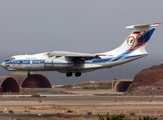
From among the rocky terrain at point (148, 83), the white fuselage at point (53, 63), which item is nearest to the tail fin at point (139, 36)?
the white fuselage at point (53, 63)

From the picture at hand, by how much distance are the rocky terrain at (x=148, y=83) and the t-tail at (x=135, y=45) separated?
8707 millimetres

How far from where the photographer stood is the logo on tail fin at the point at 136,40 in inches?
2479

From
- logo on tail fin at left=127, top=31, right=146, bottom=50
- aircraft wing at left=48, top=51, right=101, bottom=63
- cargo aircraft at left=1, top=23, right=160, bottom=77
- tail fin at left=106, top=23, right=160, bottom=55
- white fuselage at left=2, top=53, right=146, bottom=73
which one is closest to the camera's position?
white fuselage at left=2, top=53, right=146, bottom=73

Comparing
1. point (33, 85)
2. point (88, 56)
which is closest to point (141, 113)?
point (88, 56)

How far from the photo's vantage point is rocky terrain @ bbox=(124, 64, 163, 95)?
69.5m

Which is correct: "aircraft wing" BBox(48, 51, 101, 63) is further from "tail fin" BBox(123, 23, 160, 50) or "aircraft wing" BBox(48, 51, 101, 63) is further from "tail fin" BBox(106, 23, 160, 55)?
"tail fin" BBox(123, 23, 160, 50)

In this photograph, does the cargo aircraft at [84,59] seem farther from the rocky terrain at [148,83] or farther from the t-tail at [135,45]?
the rocky terrain at [148,83]

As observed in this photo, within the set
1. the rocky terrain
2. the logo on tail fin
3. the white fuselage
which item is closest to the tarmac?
the white fuselage

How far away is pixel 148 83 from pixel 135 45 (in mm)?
13659

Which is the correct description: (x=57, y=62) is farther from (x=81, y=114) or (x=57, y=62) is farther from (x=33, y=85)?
(x=33, y=85)

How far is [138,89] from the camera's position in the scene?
7106 centimetres

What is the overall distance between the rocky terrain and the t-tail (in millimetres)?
8707

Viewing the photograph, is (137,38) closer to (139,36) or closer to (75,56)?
(139,36)

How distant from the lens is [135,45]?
207 ft
